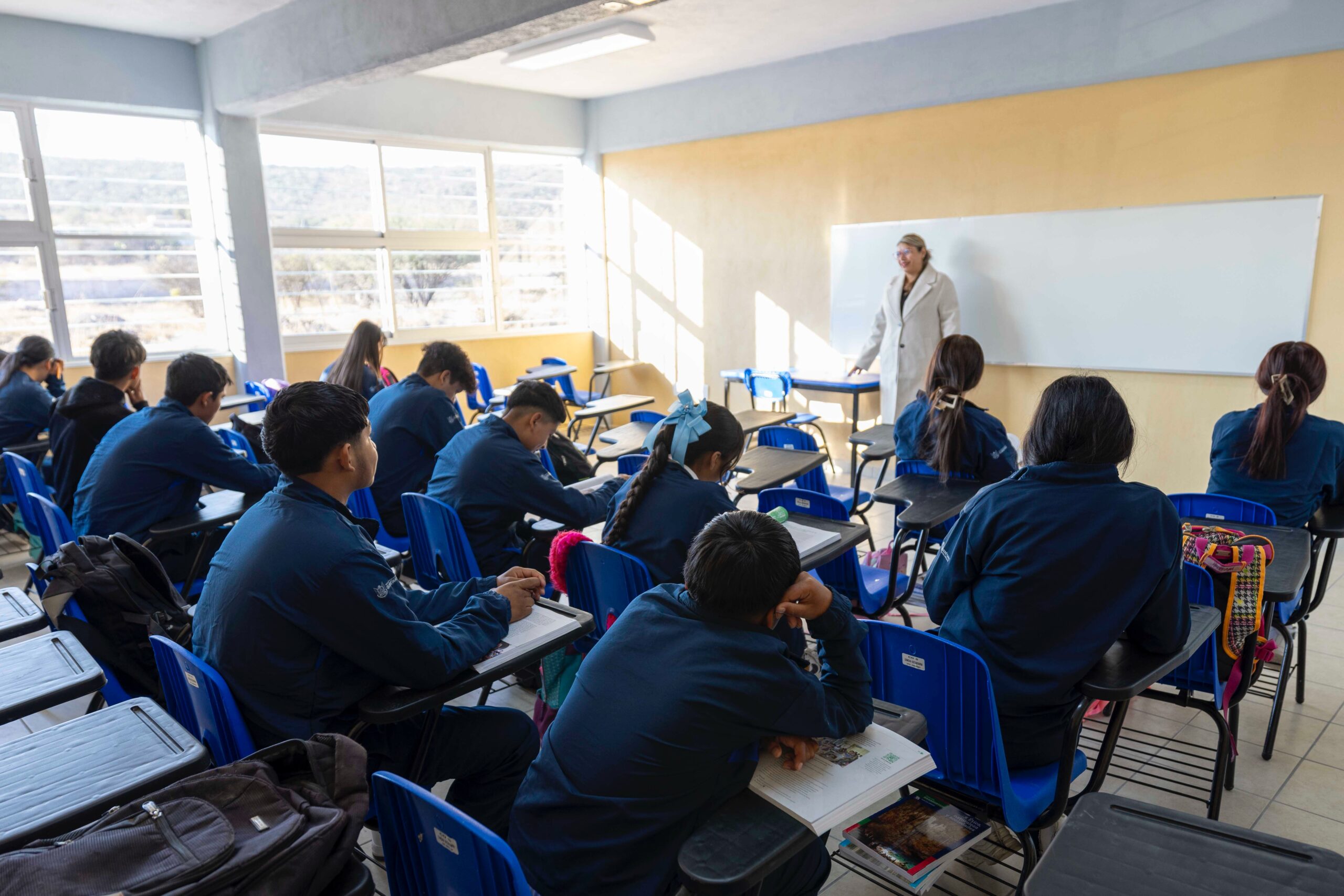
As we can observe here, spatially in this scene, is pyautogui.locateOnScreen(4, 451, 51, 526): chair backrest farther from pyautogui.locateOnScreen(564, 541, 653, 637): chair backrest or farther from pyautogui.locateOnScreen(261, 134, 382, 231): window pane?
pyautogui.locateOnScreen(261, 134, 382, 231): window pane

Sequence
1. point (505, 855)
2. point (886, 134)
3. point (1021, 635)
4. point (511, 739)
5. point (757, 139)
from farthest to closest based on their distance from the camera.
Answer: point (757, 139) → point (886, 134) → point (511, 739) → point (1021, 635) → point (505, 855)

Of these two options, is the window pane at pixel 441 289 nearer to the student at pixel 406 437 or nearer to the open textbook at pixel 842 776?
the student at pixel 406 437

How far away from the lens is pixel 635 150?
7973mm

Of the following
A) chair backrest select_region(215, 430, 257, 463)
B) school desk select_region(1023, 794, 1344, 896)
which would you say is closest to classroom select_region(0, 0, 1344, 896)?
school desk select_region(1023, 794, 1344, 896)

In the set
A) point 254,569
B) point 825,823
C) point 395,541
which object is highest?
point 254,569

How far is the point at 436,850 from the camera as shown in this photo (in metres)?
1.13

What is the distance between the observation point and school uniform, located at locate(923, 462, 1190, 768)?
1.67 metres

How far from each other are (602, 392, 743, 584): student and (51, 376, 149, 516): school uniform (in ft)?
8.24

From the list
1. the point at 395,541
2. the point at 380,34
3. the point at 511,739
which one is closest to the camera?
the point at 511,739

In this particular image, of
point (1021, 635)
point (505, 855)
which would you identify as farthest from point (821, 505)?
point (505, 855)

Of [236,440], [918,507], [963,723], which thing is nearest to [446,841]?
[963,723]

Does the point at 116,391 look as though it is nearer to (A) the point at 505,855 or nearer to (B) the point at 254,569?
(B) the point at 254,569

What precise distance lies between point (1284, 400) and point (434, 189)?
258 inches

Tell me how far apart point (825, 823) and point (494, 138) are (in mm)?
7384
